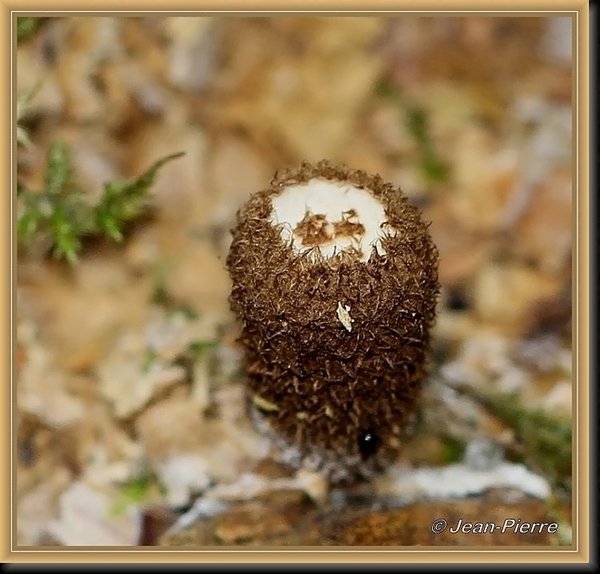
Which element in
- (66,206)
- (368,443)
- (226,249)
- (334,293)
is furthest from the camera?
(226,249)

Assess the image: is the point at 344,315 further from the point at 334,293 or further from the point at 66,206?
the point at 66,206

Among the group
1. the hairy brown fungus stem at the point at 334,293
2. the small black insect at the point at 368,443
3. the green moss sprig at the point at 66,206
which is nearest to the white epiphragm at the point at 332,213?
the hairy brown fungus stem at the point at 334,293

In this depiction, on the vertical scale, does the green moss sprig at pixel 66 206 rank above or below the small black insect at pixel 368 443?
above

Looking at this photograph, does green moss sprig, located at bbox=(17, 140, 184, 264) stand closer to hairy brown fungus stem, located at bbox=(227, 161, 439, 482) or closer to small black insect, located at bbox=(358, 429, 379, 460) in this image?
hairy brown fungus stem, located at bbox=(227, 161, 439, 482)

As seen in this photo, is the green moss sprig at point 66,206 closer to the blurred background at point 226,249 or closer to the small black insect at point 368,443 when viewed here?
the blurred background at point 226,249

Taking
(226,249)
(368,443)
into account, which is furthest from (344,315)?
(226,249)

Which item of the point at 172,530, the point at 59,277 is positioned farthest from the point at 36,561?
the point at 59,277

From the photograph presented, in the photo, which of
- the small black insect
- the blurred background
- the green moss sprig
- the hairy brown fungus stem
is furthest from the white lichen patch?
the green moss sprig
